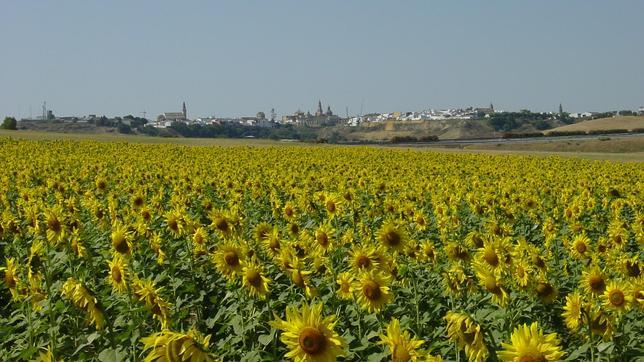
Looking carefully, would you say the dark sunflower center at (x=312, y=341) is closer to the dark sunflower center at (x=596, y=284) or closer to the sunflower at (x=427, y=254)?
the dark sunflower center at (x=596, y=284)

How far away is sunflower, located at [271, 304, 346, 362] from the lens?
3.32 metres

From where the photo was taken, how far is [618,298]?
5.21 m

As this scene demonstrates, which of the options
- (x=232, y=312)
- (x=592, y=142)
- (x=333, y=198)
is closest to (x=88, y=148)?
(x=333, y=198)

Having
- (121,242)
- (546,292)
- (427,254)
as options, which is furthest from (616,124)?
(121,242)

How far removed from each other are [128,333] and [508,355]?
305 centimetres

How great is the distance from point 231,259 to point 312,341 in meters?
2.62

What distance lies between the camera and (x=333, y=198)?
918 centimetres

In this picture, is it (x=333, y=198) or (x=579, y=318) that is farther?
(x=333, y=198)

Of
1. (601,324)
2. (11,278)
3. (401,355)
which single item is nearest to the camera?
(401,355)

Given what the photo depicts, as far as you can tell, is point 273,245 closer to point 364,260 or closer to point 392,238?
point 392,238

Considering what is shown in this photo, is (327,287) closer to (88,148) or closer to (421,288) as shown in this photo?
(421,288)

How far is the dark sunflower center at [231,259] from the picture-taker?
19.1 ft

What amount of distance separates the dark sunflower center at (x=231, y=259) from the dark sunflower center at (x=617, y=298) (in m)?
3.06

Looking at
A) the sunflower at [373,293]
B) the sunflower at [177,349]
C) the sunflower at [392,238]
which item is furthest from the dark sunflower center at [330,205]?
the sunflower at [177,349]
